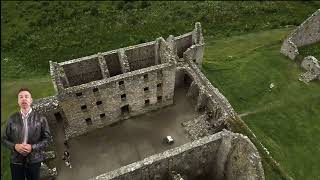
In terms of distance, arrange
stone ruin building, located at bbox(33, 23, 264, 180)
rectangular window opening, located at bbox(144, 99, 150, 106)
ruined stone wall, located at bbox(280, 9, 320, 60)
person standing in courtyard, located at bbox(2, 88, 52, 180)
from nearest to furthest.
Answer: person standing in courtyard, located at bbox(2, 88, 52, 180), stone ruin building, located at bbox(33, 23, 264, 180), rectangular window opening, located at bbox(144, 99, 150, 106), ruined stone wall, located at bbox(280, 9, 320, 60)

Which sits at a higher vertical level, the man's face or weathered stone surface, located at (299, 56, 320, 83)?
the man's face

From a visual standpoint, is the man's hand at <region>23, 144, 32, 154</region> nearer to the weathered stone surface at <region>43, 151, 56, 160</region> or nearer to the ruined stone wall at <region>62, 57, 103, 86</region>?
the weathered stone surface at <region>43, 151, 56, 160</region>

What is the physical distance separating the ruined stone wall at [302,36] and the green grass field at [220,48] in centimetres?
92

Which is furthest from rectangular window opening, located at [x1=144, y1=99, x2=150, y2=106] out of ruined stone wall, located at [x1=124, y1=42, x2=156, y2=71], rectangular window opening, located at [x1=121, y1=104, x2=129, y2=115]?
ruined stone wall, located at [x1=124, y1=42, x2=156, y2=71]

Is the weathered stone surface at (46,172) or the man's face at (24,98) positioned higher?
the man's face at (24,98)

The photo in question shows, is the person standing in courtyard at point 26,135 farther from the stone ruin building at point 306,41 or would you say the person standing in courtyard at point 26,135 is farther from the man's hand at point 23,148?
the stone ruin building at point 306,41

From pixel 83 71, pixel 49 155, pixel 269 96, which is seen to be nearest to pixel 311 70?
pixel 269 96

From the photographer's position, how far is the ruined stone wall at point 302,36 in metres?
42.4

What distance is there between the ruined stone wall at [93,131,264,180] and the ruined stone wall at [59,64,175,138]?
9.41 meters

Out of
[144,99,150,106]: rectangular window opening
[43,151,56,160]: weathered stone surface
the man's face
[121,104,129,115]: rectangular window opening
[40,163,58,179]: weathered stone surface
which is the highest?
the man's face

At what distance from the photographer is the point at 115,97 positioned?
3478 centimetres

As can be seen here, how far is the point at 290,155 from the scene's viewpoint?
3331 centimetres

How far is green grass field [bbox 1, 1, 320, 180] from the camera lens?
1390 inches

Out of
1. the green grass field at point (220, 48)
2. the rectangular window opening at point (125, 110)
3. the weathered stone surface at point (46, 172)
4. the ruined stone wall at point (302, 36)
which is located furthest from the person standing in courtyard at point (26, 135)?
the ruined stone wall at point (302, 36)
